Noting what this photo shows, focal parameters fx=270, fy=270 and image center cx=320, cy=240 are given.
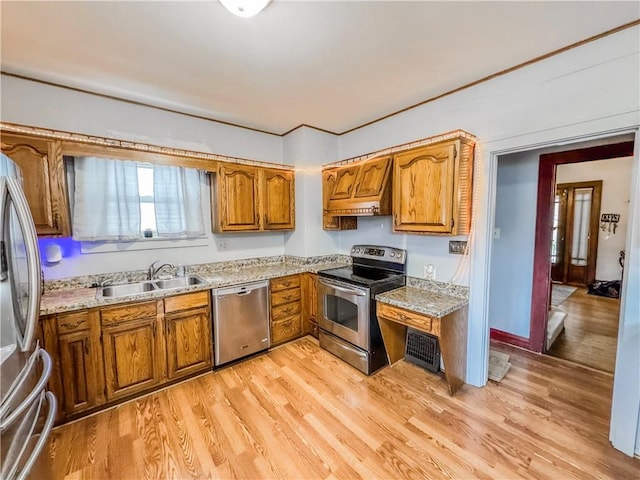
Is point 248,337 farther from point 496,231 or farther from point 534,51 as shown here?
point 534,51

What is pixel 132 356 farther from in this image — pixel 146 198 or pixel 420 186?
pixel 420 186

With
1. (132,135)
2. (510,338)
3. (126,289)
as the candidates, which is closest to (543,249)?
(510,338)

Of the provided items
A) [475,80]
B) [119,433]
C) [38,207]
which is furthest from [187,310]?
[475,80]

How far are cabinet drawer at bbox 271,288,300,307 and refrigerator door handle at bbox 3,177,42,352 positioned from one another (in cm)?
205

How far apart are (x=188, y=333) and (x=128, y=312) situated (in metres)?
0.54

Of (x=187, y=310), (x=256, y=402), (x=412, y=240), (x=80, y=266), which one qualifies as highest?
(x=412, y=240)

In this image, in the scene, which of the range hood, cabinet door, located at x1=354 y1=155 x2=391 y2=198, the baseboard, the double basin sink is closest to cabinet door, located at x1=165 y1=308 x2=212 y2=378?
the double basin sink

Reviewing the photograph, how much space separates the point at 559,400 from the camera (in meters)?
2.20

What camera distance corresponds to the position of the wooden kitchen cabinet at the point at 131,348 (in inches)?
84.4

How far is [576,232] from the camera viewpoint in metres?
5.38

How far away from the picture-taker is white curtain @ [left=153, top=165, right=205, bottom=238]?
9.20 feet

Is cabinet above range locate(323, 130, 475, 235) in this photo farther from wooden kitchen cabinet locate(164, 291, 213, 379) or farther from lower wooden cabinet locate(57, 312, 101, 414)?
lower wooden cabinet locate(57, 312, 101, 414)

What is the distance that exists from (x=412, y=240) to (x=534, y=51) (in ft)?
5.67

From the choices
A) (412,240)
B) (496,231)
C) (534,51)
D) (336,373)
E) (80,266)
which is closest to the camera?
(534,51)
